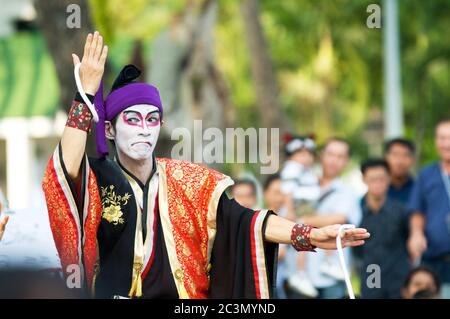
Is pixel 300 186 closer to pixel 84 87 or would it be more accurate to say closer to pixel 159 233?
pixel 159 233

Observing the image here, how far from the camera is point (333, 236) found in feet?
20.7

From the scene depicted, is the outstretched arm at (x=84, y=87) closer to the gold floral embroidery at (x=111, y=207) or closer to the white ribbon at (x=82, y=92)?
the white ribbon at (x=82, y=92)

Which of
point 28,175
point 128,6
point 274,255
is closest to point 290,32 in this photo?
point 128,6

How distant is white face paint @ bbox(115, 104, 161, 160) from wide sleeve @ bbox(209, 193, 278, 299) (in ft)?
1.57

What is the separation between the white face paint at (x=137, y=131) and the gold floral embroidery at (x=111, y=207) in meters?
0.21

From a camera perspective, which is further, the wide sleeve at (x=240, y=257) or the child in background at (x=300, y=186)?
the child in background at (x=300, y=186)

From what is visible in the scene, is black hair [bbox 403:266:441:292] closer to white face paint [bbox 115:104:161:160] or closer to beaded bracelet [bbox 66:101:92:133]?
white face paint [bbox 115:104:161:160]

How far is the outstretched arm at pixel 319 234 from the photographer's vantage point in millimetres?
6289

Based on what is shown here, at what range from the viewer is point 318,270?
32.2 feet

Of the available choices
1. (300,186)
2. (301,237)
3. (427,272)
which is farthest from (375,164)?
(301,237)

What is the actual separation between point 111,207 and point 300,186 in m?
3.82

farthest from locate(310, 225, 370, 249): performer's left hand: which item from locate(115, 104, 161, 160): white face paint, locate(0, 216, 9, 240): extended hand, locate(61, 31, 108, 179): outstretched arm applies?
locate(0, 216, 9, 240): extended hand
